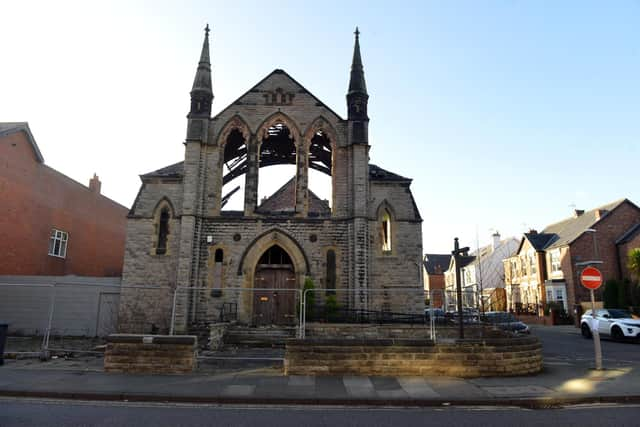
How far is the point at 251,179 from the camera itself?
22672 millimetres

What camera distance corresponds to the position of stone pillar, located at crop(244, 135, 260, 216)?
73.2 ft

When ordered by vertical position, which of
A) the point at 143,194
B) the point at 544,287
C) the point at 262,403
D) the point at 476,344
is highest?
the point at 143,194

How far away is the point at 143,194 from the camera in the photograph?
22.7 metres

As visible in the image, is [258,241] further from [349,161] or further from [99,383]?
[99,383]

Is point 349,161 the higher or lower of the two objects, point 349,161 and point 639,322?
the higher

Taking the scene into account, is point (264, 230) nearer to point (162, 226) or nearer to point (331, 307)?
point (331, 307)

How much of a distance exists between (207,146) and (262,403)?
16.0 m

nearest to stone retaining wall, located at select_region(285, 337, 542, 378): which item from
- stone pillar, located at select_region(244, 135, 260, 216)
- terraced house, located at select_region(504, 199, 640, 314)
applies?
stone pillar, located at select_region(244, 135, 260, 216)

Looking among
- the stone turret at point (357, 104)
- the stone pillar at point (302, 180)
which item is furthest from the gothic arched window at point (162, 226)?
the stone turret at point (357, 104)

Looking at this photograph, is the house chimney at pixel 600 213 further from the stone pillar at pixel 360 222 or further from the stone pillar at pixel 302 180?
the stone pillar at pixel 302 180

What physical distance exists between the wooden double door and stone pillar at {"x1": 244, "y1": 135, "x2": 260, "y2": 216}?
10.0 ft

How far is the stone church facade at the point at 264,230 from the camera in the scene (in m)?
21.1

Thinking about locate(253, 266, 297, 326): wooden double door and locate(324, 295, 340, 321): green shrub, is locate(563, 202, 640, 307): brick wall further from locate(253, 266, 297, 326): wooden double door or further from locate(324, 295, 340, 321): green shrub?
locate(253, 266, 297, 326): wooden double door

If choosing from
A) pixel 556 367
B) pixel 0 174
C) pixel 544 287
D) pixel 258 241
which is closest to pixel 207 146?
pixel 258 241
